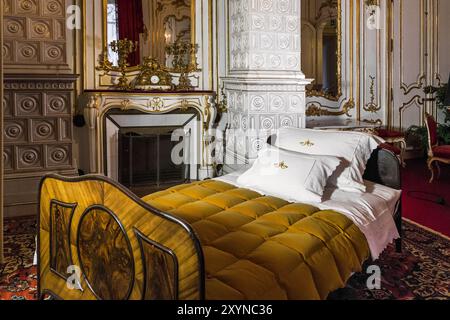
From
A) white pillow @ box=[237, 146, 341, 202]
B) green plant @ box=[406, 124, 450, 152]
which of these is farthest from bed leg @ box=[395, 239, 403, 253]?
green plant @ box=[406, 124, 450, 152]

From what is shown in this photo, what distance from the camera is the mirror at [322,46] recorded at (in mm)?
5016

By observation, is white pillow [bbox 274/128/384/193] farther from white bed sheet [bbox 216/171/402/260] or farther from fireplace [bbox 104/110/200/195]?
fireplace [bbox 104/110/200/195]

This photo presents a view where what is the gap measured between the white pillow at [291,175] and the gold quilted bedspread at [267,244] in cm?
11

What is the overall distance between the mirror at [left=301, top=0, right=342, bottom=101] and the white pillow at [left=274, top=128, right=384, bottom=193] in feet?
8.35

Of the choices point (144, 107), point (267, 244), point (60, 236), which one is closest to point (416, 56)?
point (144, 107)

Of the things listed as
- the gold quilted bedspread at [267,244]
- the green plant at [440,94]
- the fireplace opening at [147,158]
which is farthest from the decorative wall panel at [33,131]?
the green plant at [440,94]

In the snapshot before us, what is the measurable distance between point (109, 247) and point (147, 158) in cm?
306

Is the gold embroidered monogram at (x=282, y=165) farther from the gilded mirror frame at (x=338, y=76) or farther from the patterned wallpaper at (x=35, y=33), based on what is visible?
the gilded mirror frame at (x=338, y=76)

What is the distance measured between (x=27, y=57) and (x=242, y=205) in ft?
7.71

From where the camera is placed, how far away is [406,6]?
18.2 feet

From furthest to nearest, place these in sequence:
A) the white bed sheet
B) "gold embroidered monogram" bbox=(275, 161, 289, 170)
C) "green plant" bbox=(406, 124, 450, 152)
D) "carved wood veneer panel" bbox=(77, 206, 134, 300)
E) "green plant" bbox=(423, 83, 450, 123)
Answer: "green plant" bbox=(423, 83, 450, 123) → "green plant" bbox=(406, 124, 450, 152) → "gold embroidered monogram" bbox=(275, 161, 289, 170) → the white bed sheet → "carved wood veneer panel" bbox=(77, 206, 134, 300)

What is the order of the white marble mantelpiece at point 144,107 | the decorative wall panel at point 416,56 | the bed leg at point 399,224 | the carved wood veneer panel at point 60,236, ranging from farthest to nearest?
the decorative wall panel at point 416,56
the white marble mantelpiece at point 144,107
the bed leg at point 399,224
the carved wood veneer panel at point 60,236

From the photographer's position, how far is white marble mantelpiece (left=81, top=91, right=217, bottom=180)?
4031 mm
